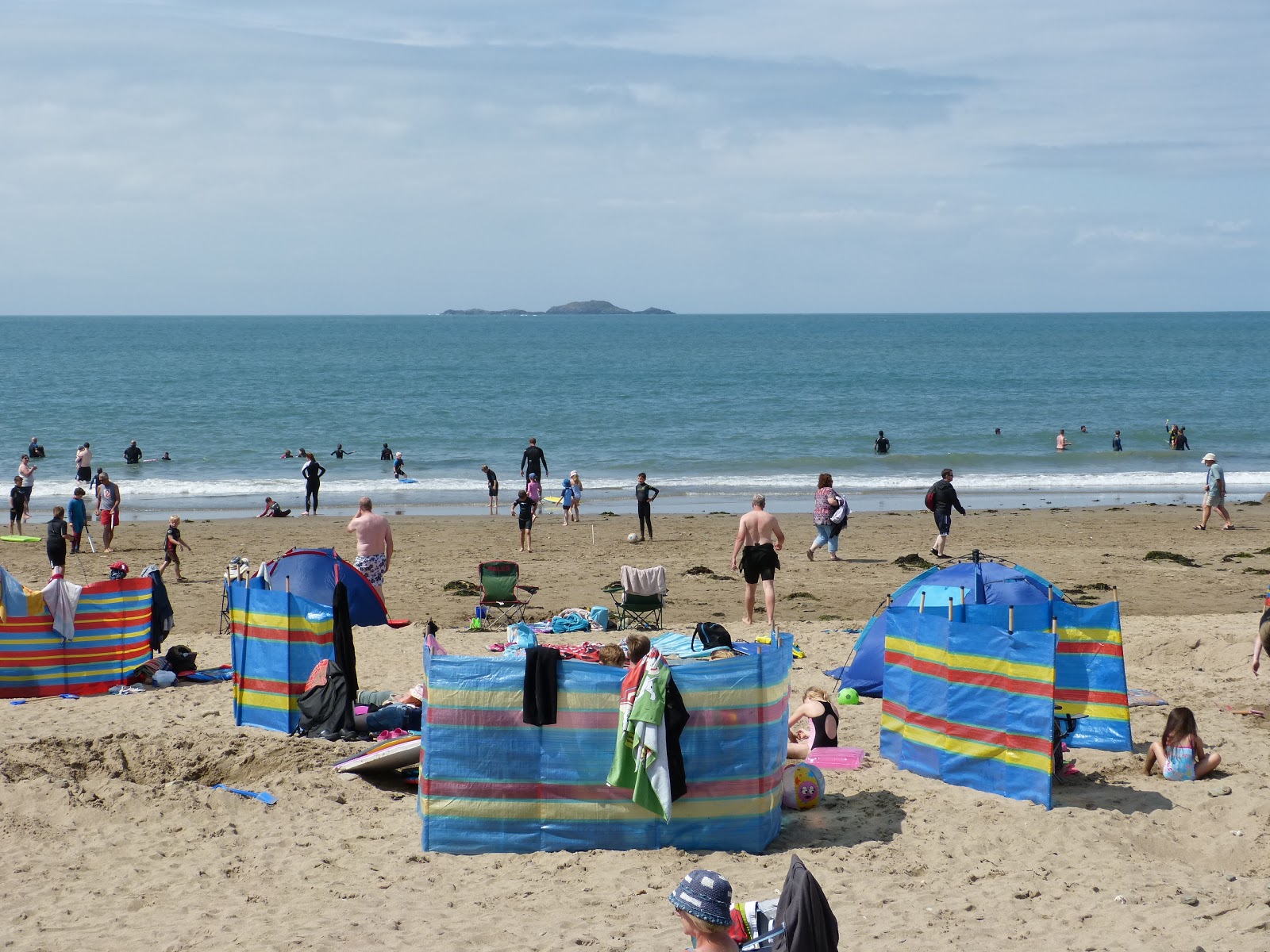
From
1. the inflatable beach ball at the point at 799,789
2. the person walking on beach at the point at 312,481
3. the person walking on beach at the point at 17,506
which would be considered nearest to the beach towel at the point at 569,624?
the inflatable beach ball at the point at 799,789

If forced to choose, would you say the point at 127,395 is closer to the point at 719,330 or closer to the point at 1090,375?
the point at 1090,375

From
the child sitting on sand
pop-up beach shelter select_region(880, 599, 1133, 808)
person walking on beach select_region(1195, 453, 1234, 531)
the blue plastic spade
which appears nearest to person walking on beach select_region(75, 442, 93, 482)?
the blue plastic spade

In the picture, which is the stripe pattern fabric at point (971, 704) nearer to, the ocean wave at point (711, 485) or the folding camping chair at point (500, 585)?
the folding camping chair at point (500, 585)

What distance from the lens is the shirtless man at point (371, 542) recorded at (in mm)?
12641

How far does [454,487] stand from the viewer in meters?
32.5

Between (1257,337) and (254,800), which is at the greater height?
(1257,337)

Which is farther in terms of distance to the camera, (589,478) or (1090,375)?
(1090,375)

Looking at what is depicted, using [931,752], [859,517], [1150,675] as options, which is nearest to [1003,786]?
[931,752]

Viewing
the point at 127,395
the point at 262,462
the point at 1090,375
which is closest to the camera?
the point at 262,462

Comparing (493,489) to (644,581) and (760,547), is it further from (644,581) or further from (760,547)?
(760,547)

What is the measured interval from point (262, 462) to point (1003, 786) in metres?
33.6

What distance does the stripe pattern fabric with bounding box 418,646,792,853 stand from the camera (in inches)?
280

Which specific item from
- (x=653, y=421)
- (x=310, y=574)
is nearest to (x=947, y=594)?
(x=310, y=574)

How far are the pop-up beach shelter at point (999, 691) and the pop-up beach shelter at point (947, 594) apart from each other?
2.59ft
